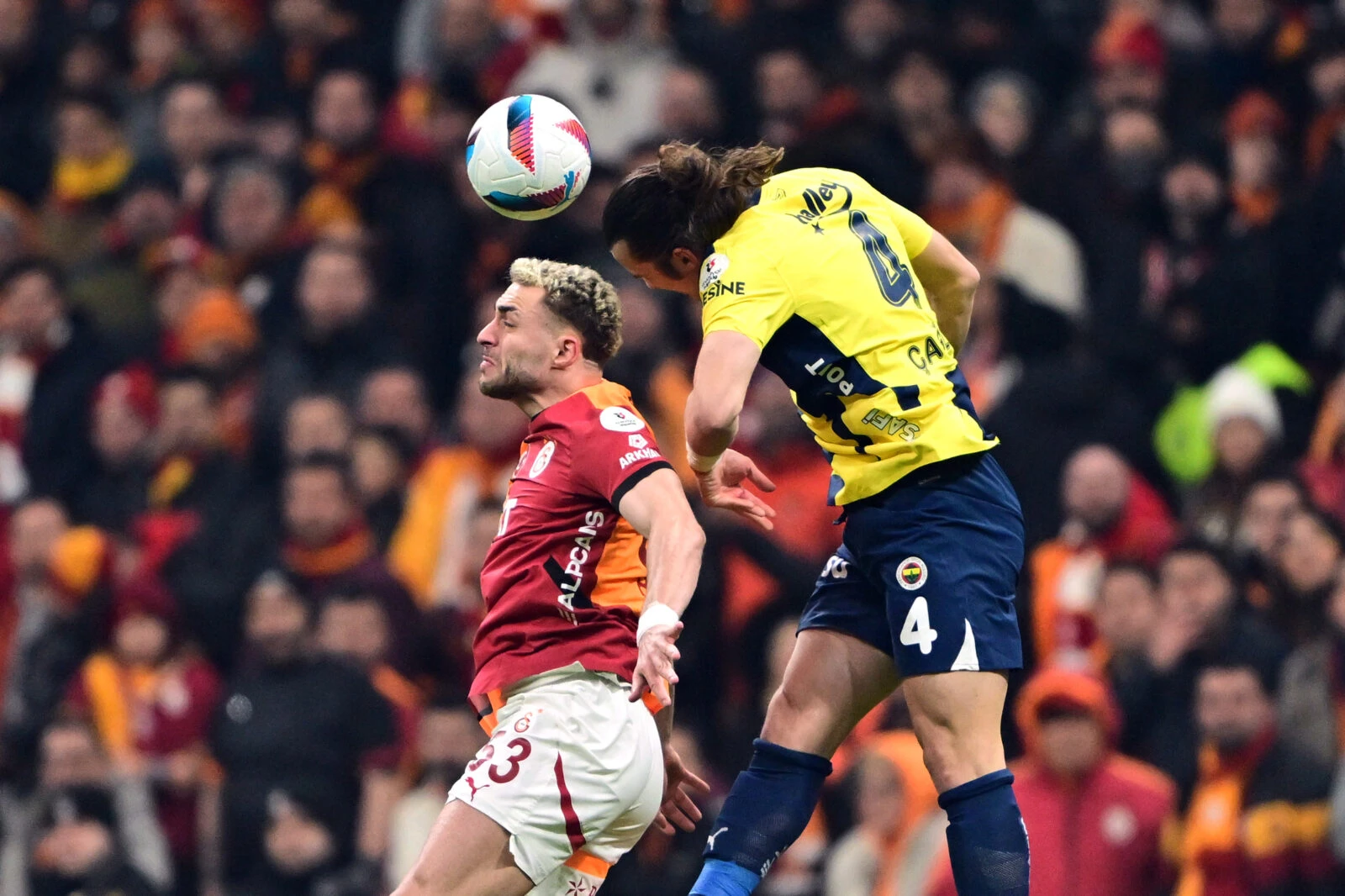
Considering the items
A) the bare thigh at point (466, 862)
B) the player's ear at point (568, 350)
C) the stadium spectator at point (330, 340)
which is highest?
the player's ear at point (568, 350)

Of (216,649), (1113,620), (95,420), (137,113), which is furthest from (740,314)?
(137,113)

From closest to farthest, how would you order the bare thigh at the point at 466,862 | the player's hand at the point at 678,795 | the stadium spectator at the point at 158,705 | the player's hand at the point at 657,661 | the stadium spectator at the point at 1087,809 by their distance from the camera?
1. the player's hand at the point at 657,661
2. the bare thigh at the point at 466,862
3. the player's hand at the point at 678,795
4. the stadium spectator at the point at 1087,809
5. the stadium spectator at the point at 158,705

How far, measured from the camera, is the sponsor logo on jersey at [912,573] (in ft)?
19.6

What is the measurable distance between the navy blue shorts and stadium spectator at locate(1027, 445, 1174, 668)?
3.22m

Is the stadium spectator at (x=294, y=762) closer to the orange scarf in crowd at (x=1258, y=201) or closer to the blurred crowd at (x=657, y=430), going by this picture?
the blurred crowd at (x=657, y=430)

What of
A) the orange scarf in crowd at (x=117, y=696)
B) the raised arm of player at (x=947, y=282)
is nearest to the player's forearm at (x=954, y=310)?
the raised arm of player at (x=947, y=282)

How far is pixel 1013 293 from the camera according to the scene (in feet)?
34.5

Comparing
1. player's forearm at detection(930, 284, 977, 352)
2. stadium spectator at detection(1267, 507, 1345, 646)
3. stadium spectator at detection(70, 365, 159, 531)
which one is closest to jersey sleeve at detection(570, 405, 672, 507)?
player's forearm at detection(930, 284, 977, 352)

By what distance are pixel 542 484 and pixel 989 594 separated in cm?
125

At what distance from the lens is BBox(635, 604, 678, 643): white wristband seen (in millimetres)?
5205

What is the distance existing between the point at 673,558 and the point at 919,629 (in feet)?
2.96

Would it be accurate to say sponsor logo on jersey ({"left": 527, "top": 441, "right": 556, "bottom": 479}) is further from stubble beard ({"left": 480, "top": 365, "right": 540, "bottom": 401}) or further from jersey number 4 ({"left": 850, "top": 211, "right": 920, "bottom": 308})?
jersey number 4 ({"left": 850, "top": 211, "right": 920, "bottom": 308})

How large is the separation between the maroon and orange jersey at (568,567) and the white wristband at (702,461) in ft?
0.43

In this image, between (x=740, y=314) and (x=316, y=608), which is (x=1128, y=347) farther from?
(x=740, y=314)
